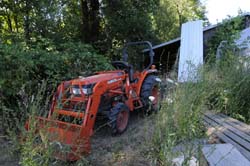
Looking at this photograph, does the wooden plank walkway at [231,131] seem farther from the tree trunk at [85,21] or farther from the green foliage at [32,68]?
the tree trunk at [85,21]

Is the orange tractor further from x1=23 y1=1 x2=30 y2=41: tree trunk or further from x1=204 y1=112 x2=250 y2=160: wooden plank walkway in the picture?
x1=23 y1=1 x2=30 y2=41: tree trunk

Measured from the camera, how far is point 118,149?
10.9ft

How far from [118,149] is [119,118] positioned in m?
0.67

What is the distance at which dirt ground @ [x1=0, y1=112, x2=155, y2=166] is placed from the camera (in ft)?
9.48

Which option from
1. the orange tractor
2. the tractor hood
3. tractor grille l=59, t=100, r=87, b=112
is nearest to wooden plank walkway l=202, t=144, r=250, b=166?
the orange tractor

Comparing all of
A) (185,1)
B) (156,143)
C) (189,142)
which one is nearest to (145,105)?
(156,143)

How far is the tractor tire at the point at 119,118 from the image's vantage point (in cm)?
374

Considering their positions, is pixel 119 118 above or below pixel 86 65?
below

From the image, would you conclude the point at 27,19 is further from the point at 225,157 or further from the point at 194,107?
the point at 225,157

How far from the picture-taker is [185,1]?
19.0 metres

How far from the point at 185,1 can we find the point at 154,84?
15.7 metres

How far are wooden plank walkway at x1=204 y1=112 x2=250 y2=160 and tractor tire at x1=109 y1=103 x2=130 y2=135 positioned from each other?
47.3 inches

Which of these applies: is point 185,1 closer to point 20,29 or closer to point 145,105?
point 20,29

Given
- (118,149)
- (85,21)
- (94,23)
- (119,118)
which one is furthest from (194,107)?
(85,21)
